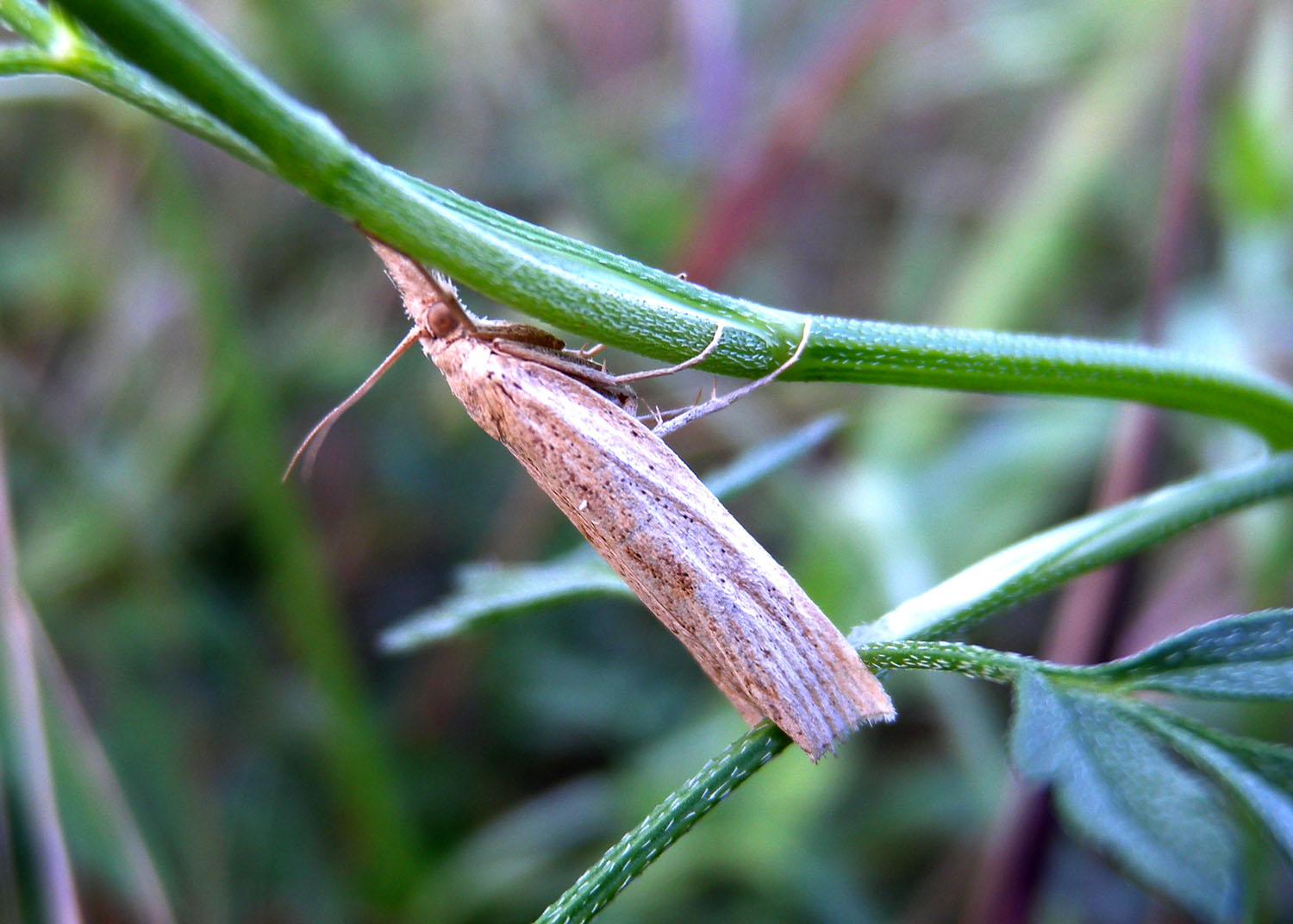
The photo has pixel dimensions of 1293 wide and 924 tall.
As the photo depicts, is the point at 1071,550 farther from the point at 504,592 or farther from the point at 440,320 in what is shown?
the point at 440,320

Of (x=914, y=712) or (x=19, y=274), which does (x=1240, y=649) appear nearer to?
(x=914, y=712)

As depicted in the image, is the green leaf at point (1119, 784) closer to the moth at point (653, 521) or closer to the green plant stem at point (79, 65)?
the moth at point (653, 521)

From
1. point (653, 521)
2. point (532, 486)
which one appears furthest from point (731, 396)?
point (532, 486)

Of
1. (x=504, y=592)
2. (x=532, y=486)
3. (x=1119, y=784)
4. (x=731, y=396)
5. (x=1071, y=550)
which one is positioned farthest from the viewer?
(x=532, y=486)

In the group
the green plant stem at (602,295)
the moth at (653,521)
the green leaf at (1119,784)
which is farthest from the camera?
the moth at (653,521)

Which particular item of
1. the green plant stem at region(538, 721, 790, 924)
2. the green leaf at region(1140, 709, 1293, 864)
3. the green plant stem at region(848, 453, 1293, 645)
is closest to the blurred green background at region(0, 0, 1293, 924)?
the green plant stem at region(848, 453, 1293, 645)

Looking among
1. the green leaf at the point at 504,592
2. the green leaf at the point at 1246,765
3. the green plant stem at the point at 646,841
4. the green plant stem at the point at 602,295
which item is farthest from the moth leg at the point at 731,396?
the green leaf at the point at 1246,765

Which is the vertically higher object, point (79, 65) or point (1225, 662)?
point (79, 65)
